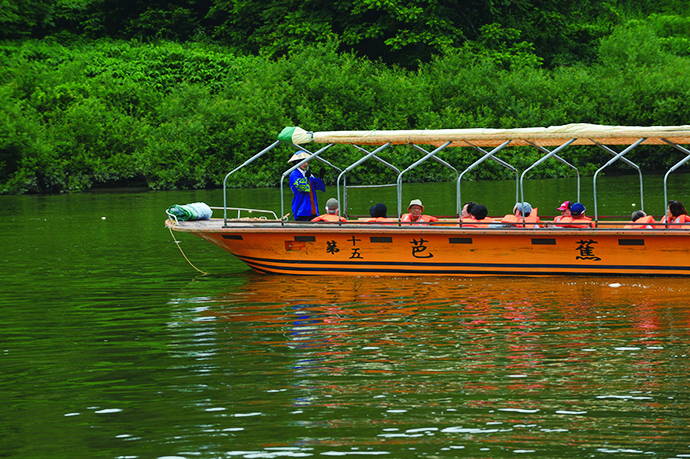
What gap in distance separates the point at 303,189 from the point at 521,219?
3548 mm

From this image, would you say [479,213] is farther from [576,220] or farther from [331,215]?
[331,215]

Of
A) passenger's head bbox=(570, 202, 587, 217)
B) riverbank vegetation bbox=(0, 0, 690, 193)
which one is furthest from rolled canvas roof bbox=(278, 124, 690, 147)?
riverbank vegetation bbox=(0, 0, 690, 193)

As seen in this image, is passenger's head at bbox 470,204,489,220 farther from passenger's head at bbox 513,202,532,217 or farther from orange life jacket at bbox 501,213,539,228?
passenger's head at bbox 513,202,532,217

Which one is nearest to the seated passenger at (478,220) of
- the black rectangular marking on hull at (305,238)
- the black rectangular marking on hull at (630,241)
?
the black rectangular marking on hull at (630,241)

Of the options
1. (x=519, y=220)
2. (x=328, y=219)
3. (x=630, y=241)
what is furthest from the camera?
(x=328, y=219)

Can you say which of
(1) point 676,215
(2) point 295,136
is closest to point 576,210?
(1) point 676,215

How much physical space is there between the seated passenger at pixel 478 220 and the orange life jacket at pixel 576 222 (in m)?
1.14

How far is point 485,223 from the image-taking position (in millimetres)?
14414

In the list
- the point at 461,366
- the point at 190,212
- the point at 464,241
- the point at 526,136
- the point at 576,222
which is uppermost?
the point at 526,136

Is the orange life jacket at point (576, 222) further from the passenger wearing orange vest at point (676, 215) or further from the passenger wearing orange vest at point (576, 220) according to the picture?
the passenger wearing orange vest at point (676, 215)

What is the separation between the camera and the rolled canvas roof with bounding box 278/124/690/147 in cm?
1339

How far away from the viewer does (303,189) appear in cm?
1517

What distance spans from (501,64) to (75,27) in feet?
75.3

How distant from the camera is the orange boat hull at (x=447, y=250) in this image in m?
13.4
